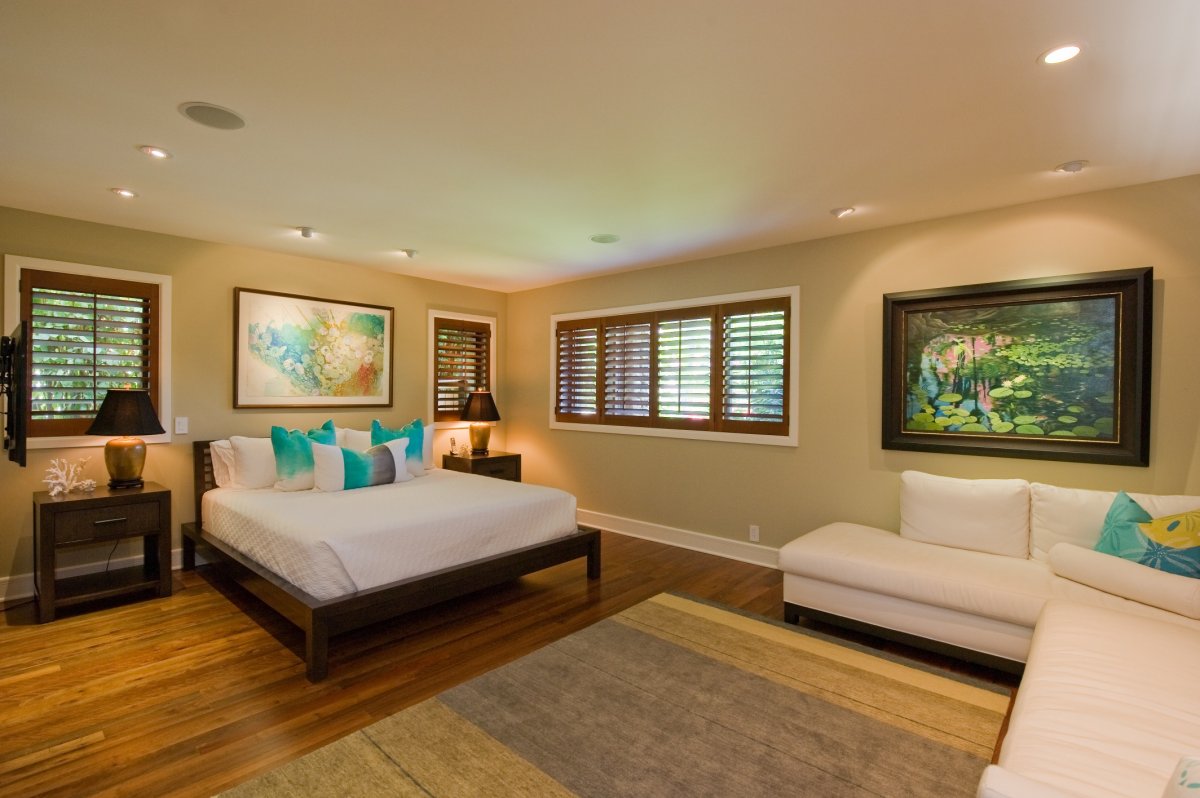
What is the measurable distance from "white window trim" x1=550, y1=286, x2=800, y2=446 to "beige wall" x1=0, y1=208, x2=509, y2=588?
1.38 metres

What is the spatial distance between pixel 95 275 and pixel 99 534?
5.72 feet

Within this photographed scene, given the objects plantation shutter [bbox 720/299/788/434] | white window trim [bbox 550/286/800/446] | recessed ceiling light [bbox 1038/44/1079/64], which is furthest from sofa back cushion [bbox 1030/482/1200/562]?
recessed ceiling light [bbox 1038/44/1079/64]

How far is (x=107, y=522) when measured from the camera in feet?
11.4

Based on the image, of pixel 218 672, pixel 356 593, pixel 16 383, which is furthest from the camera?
pixel 16 383

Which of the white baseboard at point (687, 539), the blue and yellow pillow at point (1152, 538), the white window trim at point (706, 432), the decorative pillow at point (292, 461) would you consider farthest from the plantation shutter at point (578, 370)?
the blue and yellow pillow at point (1152, 538)

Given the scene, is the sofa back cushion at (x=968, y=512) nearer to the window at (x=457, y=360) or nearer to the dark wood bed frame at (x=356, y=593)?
the dark wood bed frame at (x=356, y=593)

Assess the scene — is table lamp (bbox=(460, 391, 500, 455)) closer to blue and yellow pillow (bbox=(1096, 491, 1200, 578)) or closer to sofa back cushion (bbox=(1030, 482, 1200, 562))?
sofa back cushion (bbox=(1030, 482, 1200, 562))

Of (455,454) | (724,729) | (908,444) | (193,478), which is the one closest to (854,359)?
(908,444)

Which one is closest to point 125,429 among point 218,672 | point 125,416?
point 125,416

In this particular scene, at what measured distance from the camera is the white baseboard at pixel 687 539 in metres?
4.46

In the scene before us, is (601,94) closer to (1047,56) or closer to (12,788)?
(1047,56)

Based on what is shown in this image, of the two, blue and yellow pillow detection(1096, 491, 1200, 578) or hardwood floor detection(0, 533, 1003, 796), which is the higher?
blue and yellow pillow detection(1096, 491, 1200, 578)

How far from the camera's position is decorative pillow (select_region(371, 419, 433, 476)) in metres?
4.73

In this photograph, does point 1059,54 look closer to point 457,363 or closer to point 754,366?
point 754,366
